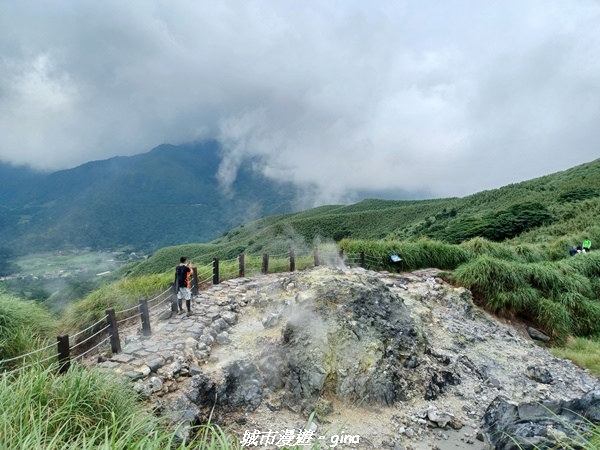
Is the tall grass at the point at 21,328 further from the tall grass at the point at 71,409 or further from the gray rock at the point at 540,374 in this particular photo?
the gray rock at the point at 540,374

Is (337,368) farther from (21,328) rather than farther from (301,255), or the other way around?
(301,255)

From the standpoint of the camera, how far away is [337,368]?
256 inches

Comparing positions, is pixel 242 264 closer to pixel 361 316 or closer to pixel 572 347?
pixel 361 316

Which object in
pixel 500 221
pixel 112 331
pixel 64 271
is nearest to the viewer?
pixel 112 331

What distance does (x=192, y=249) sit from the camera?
76188 mm

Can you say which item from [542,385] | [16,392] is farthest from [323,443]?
[542,385]

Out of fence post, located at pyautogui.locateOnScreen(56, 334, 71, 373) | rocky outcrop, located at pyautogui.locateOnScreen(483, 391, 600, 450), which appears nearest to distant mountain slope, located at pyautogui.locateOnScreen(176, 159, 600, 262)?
rocky outcrop, located at pyautogui.locateOnScreen(483, 391, 600, 450)

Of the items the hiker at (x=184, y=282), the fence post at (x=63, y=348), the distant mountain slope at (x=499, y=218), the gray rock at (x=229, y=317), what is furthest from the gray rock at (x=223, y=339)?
the distant mountain slope at (x=499, y=218)

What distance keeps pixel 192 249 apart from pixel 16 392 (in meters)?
75.8

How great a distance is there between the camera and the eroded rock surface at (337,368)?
226 inches

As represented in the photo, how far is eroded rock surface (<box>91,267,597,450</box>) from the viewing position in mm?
5734

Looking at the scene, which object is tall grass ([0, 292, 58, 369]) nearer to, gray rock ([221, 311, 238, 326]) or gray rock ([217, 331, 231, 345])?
gray rock ([217, 331, 231, 345])

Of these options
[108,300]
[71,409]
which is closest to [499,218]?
[108,300]

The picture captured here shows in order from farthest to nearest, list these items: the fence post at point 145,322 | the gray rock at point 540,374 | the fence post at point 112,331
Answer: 1. the gray rock at point 540,374
2. the fence post at point 145,322
3. the fence post at point 112,331
